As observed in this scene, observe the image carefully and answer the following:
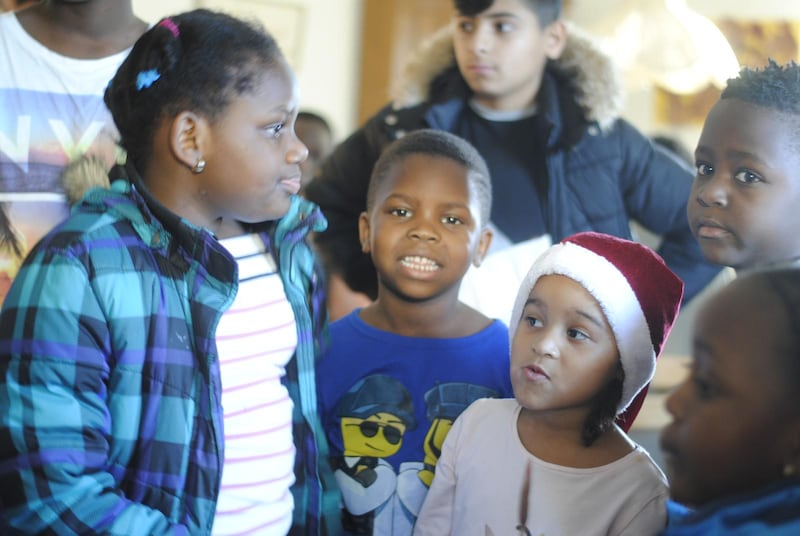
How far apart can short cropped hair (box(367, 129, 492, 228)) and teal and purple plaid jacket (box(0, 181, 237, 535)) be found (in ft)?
1.75

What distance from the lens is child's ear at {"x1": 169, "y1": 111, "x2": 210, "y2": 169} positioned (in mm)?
1347

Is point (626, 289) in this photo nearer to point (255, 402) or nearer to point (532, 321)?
point (532, 321)

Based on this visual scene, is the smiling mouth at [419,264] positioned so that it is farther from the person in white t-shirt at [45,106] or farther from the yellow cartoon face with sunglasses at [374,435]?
the person in white t-shirt at [45,106]

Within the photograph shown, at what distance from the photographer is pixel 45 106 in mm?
1599

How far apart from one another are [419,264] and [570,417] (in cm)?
43

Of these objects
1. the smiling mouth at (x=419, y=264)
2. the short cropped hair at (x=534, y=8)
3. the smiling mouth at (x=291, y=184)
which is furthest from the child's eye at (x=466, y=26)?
the smiling mouth at (x=291, y=184)

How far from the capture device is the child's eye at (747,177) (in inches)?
52.6

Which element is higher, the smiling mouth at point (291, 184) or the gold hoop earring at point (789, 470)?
the smiling mouth at point (291, 184)

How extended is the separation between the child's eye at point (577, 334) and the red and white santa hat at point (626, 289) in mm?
47

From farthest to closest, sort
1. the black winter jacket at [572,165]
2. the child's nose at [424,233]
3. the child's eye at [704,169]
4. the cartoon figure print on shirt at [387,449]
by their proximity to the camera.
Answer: the black winter jacket at [572,165] < the child's nose at [424,233] < the cartoon figure print on shirt at [387,449] < the child's eye at [704,169]

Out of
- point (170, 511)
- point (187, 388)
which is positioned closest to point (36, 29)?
point (187, 388)

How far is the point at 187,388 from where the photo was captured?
4.19ft

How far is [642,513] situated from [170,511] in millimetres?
713

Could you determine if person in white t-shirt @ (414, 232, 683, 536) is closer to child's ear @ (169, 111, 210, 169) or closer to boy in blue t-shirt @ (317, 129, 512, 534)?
boy in blue t-shirt @ (317, 129, 512, 534)
